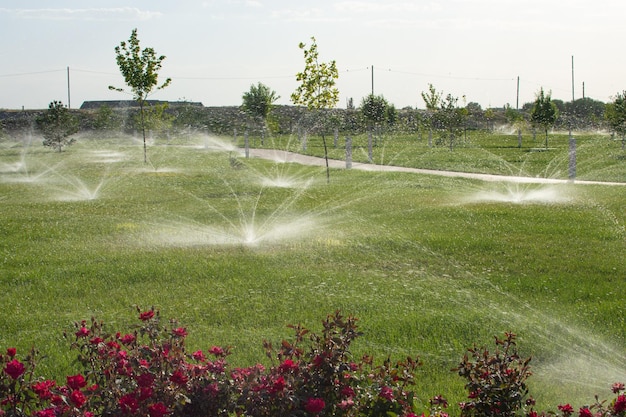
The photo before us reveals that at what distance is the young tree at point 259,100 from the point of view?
46.1 meters

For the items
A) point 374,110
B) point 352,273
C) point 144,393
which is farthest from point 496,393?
point 374,110

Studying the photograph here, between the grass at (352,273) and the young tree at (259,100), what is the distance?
31.5 metres

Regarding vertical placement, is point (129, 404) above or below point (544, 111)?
below

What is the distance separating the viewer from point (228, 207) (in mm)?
13508

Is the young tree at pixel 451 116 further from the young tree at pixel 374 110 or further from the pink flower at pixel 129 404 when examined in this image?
the pink flower at pixel 129 404

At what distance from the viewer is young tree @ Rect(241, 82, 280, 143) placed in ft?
151

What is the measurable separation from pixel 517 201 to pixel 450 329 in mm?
8517

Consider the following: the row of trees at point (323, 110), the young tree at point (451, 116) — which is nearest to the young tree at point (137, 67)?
the row of trees at point (323, 110)

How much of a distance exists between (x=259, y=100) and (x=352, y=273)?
3950 centimetres

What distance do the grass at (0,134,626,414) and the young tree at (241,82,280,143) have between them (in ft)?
Result: 103

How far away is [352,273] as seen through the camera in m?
7.77

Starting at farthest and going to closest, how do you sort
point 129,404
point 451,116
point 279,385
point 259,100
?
point 259,100
point 451,116
point 279,385
point 129,404

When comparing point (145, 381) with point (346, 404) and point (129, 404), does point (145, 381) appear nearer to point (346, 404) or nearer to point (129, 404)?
point (129, 404)

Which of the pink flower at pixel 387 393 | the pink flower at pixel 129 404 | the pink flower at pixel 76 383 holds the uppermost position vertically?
the pink flower at pixel 76 383
